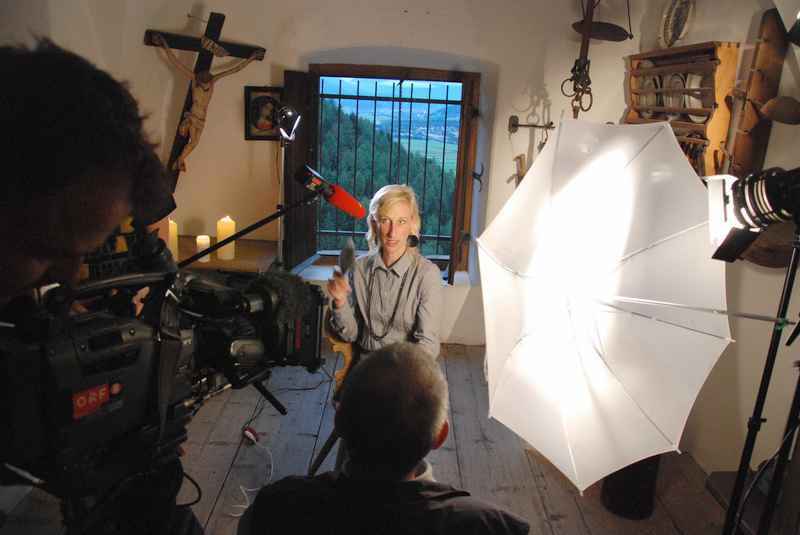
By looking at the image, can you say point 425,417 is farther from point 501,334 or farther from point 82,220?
point 501,334

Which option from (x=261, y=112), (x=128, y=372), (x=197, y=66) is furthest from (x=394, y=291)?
(x=197, y=66)

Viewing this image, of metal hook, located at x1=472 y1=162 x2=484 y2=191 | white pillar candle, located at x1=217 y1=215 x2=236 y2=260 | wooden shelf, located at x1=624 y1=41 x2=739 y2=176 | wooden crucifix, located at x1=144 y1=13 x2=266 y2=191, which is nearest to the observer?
wooden shelf, located at x1=624 y1=41 x2=739 y2=176

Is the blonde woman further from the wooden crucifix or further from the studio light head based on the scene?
the wooden crucifix

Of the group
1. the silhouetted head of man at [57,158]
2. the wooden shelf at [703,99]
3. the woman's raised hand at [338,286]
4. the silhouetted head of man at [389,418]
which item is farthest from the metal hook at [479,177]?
the silhouetted head of man at [57,158]

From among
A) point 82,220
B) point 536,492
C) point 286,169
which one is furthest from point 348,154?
point 82,220

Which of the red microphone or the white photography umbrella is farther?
the red microphone

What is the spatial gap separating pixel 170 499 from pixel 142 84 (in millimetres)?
2848

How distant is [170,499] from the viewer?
3.20ft

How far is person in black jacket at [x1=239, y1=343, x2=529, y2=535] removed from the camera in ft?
2.89

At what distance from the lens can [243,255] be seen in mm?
3262

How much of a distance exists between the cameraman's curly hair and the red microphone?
4.20ft

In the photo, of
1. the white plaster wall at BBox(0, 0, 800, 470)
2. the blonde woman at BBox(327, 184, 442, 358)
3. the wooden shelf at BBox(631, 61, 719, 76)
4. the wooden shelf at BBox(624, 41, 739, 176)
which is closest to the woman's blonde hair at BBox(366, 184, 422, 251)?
the blonde woman at BBox(327, 184, 442, 358)

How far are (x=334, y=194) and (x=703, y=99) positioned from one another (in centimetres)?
164

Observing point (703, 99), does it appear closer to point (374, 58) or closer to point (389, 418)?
point (374, 58)
